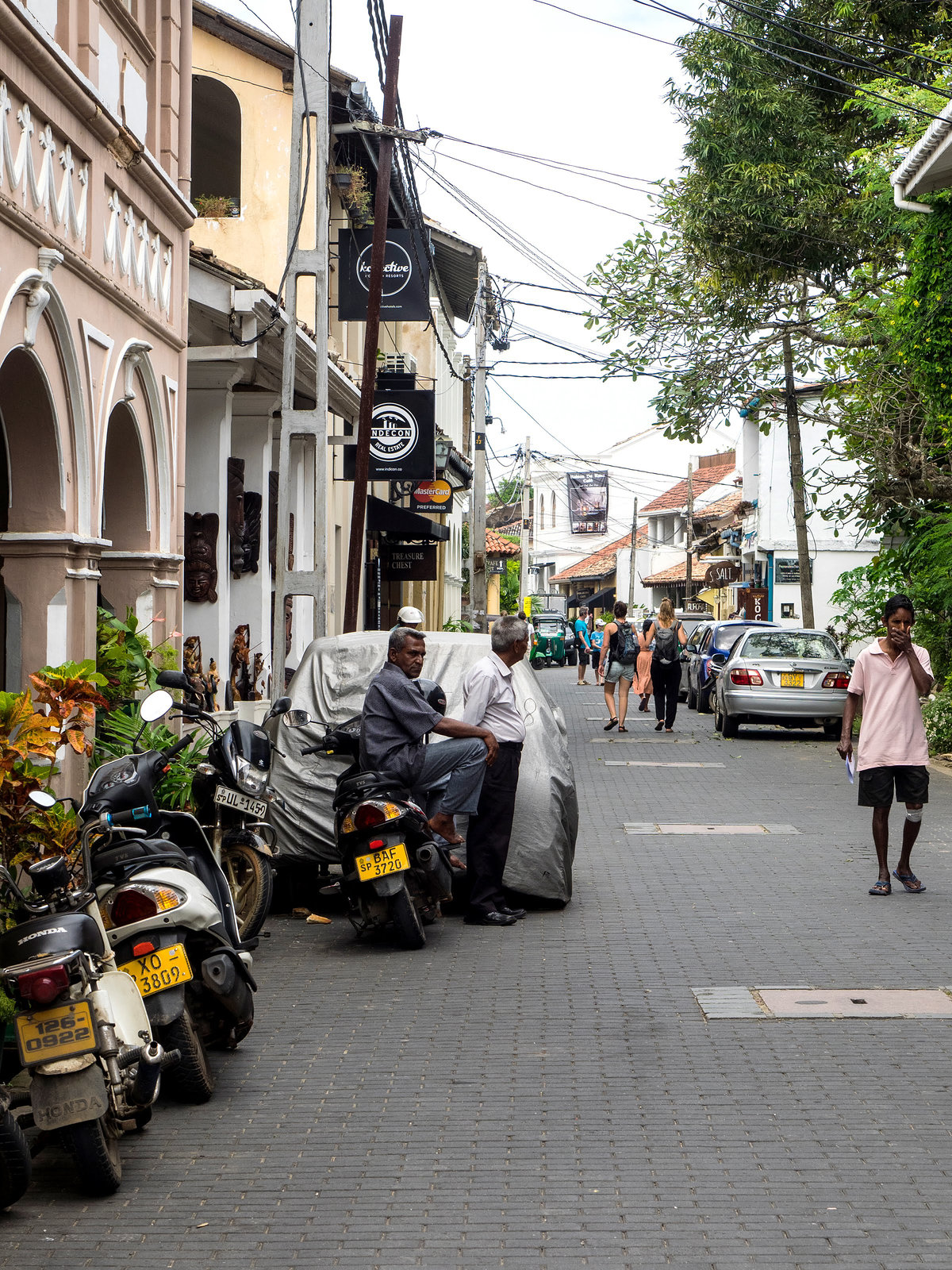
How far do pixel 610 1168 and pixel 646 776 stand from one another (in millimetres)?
12157

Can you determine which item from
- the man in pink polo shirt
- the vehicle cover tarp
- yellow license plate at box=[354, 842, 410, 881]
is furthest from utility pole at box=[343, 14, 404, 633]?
yellow license plate at box=[354, 842, 410, 881]

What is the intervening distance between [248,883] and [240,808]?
0.48m

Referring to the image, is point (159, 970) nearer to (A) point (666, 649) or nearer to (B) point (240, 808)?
→ (B) point (240, 808)

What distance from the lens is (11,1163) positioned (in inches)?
175

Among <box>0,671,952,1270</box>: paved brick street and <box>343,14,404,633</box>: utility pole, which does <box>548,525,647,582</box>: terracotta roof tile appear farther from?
<box>0,671,952,1270</box>: paved brick street

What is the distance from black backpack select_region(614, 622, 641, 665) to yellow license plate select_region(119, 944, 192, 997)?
17.7 metres

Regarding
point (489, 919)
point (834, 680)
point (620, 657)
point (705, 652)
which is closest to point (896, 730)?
point (489, 919)

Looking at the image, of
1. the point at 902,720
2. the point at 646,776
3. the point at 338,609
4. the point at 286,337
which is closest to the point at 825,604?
the point at 338,609

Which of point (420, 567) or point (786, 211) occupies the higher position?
point (786, 211)

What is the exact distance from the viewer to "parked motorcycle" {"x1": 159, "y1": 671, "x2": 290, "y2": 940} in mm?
7453

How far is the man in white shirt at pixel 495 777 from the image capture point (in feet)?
28.3

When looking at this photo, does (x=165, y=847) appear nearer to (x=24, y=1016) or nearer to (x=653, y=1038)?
(x=24, y=1016)

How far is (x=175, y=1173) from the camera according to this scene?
4852 mm

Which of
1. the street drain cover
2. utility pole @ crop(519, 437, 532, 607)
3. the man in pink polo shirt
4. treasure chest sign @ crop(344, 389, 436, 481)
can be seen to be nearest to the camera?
the street drain cover
